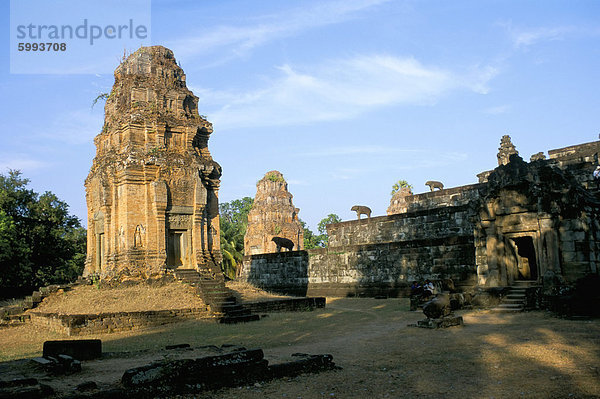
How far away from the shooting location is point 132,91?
17.5m

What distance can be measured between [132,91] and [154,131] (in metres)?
1.82

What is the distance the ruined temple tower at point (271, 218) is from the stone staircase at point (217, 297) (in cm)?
2049

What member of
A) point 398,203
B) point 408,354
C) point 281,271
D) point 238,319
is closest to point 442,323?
point 408,354

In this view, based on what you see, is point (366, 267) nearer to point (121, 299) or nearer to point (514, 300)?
point (514, 300)

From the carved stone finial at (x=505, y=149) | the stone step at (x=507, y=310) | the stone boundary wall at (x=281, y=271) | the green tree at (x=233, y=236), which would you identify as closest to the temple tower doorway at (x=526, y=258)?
the stone step at (x=507, y=310)

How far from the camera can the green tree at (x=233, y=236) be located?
35.5m

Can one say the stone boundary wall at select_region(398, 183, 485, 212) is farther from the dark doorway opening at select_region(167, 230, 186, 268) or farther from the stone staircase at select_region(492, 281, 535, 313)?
the dark doorway opening at select_region(167, 230, 186, 268)

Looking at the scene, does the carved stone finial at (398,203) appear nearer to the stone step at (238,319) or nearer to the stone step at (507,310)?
the stone step at (507,310)

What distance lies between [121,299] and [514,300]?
1097 centimetres

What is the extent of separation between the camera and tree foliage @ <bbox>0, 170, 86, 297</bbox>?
2489 cm

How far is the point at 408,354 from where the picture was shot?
7.56 meters

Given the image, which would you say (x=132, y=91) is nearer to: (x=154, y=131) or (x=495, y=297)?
(x=154, y=131)

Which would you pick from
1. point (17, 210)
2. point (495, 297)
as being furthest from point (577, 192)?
point (17, 210)

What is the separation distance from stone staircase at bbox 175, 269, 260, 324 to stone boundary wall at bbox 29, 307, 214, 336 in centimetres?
49
